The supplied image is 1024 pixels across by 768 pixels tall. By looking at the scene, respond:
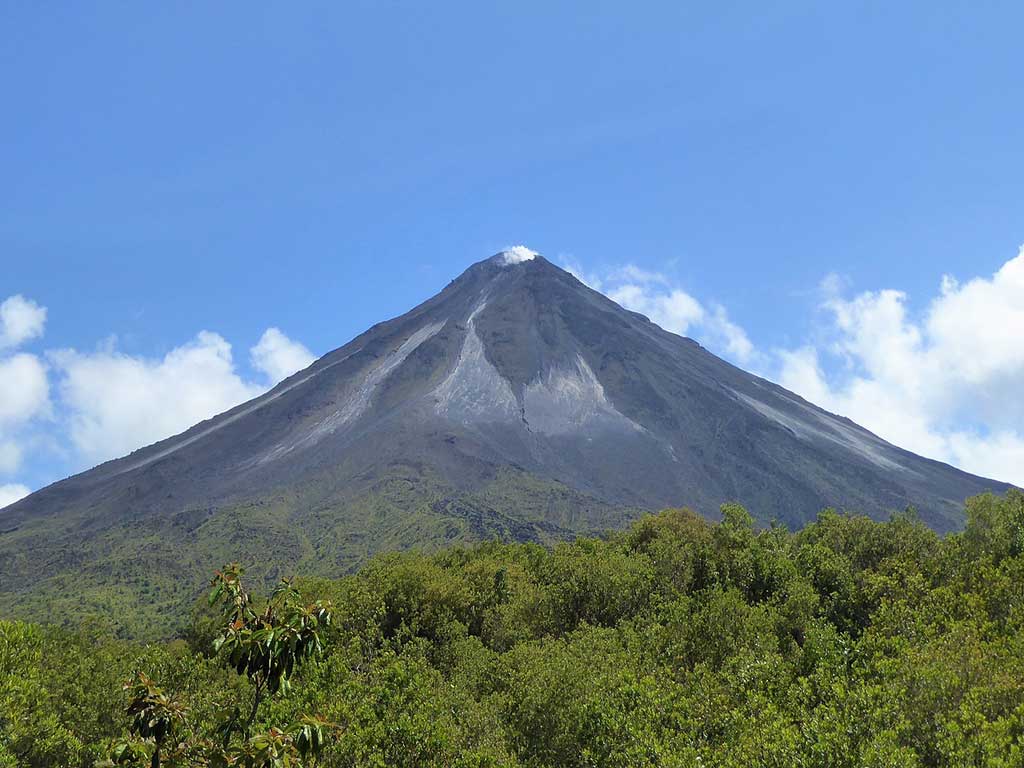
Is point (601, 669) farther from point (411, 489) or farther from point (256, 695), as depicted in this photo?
point (411, 489)

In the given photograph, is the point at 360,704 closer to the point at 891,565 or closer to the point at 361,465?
the point at 891,565

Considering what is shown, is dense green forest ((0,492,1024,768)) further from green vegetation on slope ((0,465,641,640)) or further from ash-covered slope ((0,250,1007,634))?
ash-covered slope ((0,250,1007,634))

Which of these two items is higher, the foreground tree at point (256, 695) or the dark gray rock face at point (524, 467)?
the dark gray rock face at point (524, 467)

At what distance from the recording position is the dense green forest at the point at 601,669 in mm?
8570

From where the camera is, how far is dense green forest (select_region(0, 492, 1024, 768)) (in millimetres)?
8570

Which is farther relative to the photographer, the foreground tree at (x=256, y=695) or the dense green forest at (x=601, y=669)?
the dense green forest at (x=601, y=669)

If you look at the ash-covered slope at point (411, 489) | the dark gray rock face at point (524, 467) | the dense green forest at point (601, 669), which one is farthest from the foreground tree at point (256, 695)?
the dark gray rock face at point (524, 467)

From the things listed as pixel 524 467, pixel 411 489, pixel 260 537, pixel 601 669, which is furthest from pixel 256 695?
pixel 524 467

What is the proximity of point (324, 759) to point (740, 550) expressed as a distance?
23.0m

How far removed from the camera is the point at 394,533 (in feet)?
438

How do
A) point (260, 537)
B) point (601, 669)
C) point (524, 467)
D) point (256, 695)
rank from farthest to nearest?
point (524, 467) → point (260, 537) → point (601, 669) → point (256, 695)

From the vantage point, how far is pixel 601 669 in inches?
803

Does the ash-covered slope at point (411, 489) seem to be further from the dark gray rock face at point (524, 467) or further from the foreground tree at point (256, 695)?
the foreground tree at point (256, 695)

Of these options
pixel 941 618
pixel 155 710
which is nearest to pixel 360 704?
pixel 155 710
